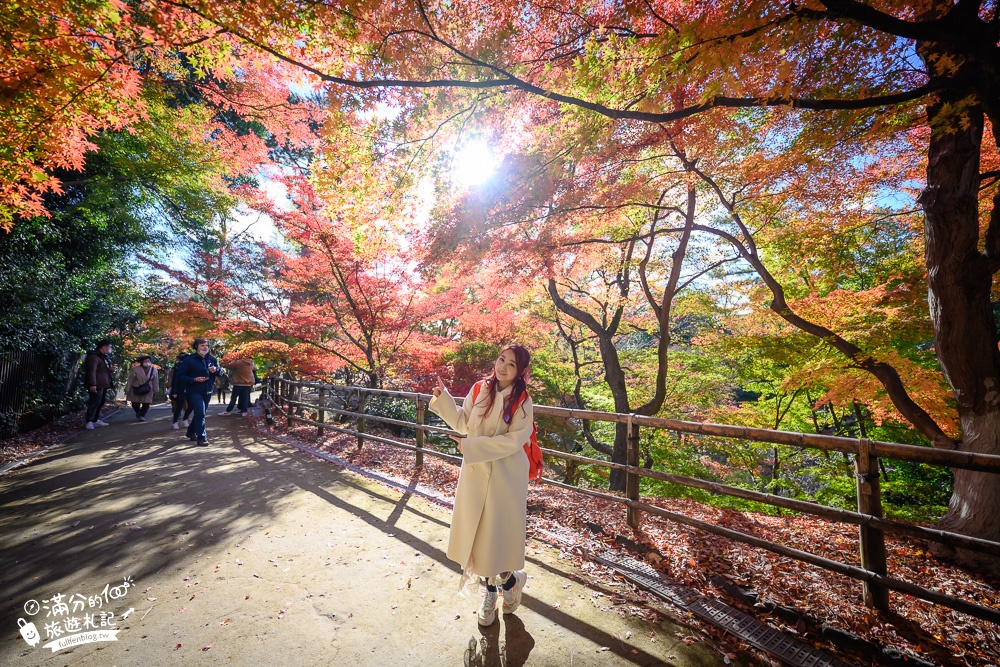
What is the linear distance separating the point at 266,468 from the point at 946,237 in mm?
8701

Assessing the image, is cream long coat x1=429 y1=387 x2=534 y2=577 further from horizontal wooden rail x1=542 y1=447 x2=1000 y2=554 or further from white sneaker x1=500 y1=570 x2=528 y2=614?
horizontal wooden rail x1=542 y1=447 x2=1000 y2=554

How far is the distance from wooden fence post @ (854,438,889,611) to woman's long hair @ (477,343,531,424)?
2.24m

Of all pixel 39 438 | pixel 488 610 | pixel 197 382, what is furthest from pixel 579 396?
pixel 39 438

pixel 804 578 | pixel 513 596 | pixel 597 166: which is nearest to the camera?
pixel 513 596

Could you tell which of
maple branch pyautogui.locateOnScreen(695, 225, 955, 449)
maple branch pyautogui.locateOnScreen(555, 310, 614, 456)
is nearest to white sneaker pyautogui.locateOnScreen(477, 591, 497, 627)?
maple branch pyautogui.locateOnScreen(695, 225, 955, 449)

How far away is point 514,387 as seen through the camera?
266 centimetres

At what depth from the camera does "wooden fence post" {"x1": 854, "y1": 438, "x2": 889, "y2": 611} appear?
2.47 metres

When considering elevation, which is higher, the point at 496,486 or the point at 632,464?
the point at 496,486

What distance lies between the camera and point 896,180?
5000mm

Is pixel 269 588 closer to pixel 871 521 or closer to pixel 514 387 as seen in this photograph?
pixel 514 387

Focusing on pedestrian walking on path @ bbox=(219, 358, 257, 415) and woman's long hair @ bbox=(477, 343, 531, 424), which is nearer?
woman's long hair @ bbox=(477, 343, 531, 424)

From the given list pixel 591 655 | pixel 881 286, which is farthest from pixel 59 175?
pixel 881 286

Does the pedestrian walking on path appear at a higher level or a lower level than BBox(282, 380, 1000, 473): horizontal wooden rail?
lower

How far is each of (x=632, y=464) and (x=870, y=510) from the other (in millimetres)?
1697
